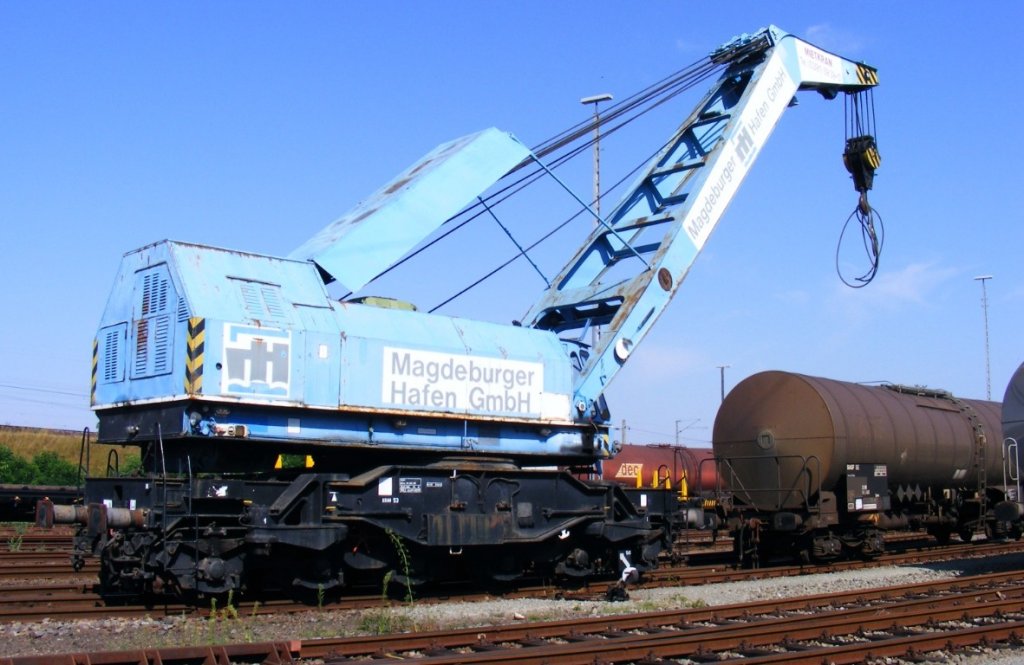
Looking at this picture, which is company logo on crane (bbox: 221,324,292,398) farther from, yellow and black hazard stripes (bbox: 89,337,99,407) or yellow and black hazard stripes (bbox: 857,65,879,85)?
yellow and black hazard stripes (bbox: 857,65,879,85)

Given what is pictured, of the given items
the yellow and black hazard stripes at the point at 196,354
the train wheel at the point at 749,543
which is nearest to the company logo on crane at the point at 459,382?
the yellow and black hazard stripes at the point at 196,354

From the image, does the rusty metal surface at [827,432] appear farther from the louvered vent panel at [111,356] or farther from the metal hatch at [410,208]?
the louvered vent panel at [111,356]

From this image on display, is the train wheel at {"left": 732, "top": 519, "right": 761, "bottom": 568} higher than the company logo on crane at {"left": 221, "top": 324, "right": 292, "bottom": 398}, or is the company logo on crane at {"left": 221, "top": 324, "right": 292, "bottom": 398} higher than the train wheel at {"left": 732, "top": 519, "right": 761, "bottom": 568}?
the company logo on crane at {"left": 221, "top": 324, "right": 292, "bottom": 398}

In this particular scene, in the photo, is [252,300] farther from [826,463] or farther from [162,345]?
[826,463]

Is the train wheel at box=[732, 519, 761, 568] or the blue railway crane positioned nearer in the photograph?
the blue railway crane

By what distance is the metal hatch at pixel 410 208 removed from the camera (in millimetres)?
12672

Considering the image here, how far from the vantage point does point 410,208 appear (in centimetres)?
1327

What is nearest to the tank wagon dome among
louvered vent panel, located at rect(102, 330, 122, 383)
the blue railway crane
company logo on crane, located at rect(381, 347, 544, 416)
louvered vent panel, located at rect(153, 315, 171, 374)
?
the blue railway crane

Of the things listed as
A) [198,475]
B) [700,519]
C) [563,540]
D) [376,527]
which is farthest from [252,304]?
[700,519]

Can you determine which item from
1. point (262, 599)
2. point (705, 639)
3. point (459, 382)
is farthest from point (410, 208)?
point (705, 639)

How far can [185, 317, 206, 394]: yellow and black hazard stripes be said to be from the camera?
10750 mm

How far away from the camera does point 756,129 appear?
17.0 m

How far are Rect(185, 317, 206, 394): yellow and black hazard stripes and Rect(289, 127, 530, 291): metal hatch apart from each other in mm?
2062

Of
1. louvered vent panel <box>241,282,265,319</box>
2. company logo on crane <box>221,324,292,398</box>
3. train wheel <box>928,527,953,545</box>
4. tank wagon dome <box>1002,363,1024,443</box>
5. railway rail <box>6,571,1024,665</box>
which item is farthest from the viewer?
train wheel <box>928,527,953,545</box>
